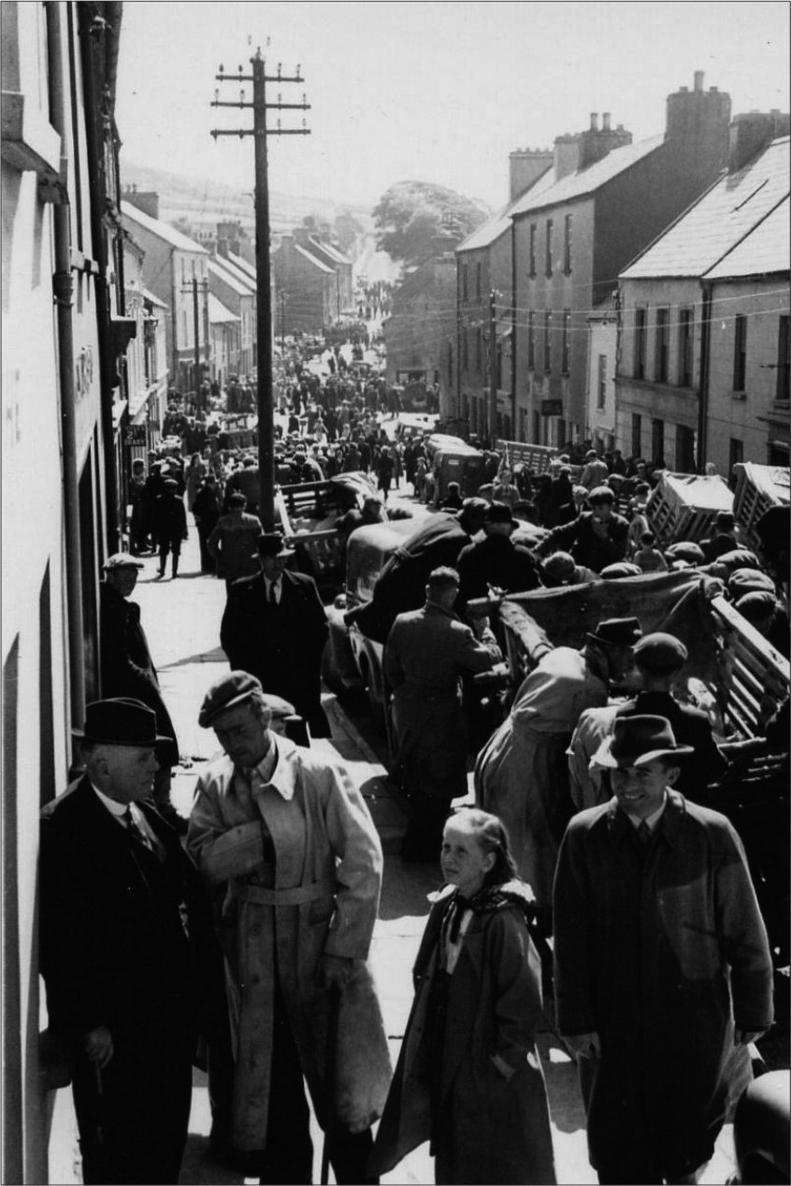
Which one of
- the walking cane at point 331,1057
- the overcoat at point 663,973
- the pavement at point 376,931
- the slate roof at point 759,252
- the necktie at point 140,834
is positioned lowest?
the pavement at point 376,931

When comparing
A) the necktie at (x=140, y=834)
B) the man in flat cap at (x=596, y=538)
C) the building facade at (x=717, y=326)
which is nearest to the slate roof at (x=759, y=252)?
the building facade at (x=717, y=326)

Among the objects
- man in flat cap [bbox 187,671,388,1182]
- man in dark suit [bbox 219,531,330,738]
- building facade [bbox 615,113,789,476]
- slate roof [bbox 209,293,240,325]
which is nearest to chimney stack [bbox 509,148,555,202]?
building facade [bbox 615,113,789,476]

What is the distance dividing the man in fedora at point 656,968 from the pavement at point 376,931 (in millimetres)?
157

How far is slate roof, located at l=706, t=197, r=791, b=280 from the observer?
1039 inches

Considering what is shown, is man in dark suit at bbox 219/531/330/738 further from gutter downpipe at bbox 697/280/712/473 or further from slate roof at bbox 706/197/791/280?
gutter downpipe at bbox 697/280/712/473

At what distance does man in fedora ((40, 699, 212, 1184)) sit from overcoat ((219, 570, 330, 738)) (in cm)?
439

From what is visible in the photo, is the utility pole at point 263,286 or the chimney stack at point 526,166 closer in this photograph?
the utility pole at point 263,286

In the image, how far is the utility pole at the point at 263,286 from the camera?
792 inches

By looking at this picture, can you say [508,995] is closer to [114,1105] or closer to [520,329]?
[114,1105]

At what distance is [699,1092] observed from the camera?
4.57 m

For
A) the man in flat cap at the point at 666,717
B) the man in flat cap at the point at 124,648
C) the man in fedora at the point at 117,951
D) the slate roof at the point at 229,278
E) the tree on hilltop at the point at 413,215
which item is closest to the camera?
the man in fedora at the point at 117,951

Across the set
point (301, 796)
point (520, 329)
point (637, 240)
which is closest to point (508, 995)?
point (301, 796)

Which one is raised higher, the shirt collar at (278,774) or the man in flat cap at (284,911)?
the shirt collar at (278,774)

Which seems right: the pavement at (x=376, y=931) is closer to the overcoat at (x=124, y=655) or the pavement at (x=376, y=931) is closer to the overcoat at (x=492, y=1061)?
the overcoat at (x=492, y=1061)
